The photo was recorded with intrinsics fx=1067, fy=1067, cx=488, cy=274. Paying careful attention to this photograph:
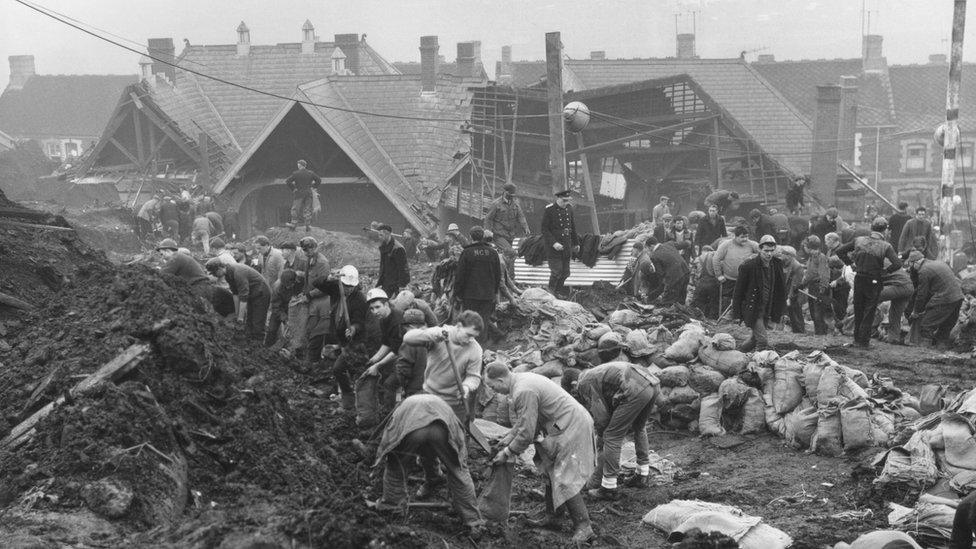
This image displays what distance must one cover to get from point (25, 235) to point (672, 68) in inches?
1091

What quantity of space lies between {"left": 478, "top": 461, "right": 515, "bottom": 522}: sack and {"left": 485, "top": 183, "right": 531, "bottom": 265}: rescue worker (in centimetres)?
852

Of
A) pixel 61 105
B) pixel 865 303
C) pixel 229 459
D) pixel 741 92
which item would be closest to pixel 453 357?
pixel 229 459

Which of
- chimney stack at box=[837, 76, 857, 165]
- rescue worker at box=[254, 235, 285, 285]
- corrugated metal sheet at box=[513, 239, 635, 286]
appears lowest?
corrugated metal sheet at box=[513, 239, 635, 286]

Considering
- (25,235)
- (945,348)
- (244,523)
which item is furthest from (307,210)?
(244,523)

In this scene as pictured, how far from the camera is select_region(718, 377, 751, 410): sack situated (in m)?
11.4

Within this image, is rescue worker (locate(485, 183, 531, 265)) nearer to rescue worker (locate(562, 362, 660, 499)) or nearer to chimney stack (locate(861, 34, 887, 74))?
rescue worker (locate(562, 362, 660, 499))

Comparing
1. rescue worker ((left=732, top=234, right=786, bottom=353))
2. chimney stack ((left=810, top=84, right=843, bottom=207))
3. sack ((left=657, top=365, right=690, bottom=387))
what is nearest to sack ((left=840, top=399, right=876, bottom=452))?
sack ((left=657, top=365, right=690, bottom=387))

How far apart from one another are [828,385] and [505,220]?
746cm

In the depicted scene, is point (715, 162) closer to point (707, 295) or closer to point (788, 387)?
point (707, 295)

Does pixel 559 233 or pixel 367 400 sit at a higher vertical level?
pixel 559 233

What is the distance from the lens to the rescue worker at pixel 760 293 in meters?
13.1

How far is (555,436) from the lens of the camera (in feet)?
28.2

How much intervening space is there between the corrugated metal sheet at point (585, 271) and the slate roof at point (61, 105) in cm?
4358

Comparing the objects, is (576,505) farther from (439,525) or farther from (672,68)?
(672,68)
